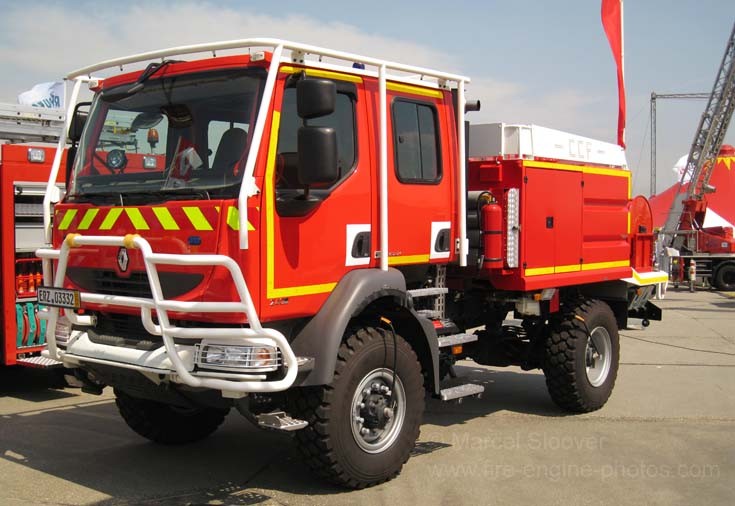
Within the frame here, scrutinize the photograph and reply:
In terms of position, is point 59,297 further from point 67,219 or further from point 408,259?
point 408,259

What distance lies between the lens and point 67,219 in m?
5.10

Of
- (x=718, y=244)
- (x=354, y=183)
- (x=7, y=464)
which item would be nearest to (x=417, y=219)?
(x=354, y=183)

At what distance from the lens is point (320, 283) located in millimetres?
4746

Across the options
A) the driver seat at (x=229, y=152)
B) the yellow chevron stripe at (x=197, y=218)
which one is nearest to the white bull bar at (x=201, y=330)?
the yellow chevron stripe at (x=197, y=218)

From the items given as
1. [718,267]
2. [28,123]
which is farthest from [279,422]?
[718,267]

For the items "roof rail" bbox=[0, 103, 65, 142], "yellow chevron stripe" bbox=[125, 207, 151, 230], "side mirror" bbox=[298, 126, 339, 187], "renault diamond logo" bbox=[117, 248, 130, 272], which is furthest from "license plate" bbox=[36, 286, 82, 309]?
"roof rail" bbox=[0, 103, 65, 142]

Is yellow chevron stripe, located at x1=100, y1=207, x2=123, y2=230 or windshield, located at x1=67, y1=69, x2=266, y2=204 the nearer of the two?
windshield, located at x1=67, y1=69, x2=266, y2=204

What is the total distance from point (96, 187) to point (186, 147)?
0.76 metres

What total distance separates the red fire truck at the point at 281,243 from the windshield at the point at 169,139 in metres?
0.01

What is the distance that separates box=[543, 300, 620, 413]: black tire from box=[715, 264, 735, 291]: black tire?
60.9 ft

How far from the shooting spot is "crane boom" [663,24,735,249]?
26156mm

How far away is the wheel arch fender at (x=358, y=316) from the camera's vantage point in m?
4.56

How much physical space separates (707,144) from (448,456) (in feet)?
80.3

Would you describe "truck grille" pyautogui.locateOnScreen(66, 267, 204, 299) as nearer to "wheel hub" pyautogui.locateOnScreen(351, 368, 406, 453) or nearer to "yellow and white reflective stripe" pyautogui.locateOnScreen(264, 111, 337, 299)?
"yellow and white reflective stripe" pyautogui.locateOnScreen(264, 111, 337, 299)
